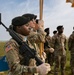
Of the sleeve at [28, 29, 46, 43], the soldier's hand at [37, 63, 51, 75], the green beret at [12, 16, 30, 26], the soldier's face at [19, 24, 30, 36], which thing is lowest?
the soldier's hand at [37, 63, 51, 75]

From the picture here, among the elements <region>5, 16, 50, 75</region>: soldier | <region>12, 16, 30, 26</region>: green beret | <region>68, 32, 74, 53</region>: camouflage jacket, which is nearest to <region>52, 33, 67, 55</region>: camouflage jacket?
<region>68, 32, 74, 53</region>: camouflage jacket

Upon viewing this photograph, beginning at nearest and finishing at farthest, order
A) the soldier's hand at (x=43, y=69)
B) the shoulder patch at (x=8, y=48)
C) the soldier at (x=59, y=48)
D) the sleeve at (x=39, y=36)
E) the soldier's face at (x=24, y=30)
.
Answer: the soldier's hand at (x=43, y=69) < the shoulder patch at (x=8, y=48) < the soldier's face at (x=24, y=30) < the sleeve at (x=39, y=36) < the soldier at (x=59, y=48)

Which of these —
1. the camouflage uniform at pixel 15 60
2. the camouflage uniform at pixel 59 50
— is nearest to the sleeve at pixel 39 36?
the camouflage uniform at pixel 15 60

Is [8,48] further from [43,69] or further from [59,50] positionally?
[59,50]

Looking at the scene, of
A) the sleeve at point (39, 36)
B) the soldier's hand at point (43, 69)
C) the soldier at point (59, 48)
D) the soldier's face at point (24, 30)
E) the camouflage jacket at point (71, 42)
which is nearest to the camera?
the soldier's hand at point (43, 69)

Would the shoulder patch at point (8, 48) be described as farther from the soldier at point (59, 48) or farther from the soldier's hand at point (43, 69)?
the soldier at point (59, 48)

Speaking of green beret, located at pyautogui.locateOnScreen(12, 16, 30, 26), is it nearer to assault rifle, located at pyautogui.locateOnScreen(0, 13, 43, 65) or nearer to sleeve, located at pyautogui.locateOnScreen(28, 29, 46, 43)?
assault rifle, located at pyautogui.locateOnScreen(0, 13, 43, 65)

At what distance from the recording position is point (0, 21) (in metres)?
4.58

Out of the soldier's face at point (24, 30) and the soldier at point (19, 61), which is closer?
the soldier at point (19, 61)

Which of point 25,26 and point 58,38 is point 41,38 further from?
point 58,38

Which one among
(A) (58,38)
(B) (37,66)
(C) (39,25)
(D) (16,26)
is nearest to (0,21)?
(D) (16,26)

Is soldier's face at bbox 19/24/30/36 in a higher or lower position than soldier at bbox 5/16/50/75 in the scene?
higher

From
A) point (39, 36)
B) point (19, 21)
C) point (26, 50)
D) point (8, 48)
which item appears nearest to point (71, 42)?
point (39, 36)

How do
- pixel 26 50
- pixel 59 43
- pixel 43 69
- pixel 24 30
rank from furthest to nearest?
pixel 59 43 < pixel 24 30 < pixel 26 50 < pixel 43 69
